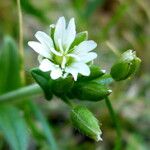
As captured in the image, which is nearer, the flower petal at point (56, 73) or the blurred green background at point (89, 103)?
the flower petal at point (56, 73)

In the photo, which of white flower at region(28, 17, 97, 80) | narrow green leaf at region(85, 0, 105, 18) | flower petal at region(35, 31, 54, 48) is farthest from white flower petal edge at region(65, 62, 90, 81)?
narrow green leaf at region(85, 0, 105, 18)

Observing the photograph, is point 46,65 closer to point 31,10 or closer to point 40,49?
point 40,49

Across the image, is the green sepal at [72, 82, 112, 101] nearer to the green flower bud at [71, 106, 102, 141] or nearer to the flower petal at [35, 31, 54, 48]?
the green flower bud at [71, 106, 102, 141]

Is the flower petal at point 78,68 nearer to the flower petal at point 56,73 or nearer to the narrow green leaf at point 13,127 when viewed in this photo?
the flower petal at point 56,73

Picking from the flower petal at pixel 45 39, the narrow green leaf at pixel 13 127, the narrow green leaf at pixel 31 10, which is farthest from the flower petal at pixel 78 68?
the narrow green leaf at pixel 31 10

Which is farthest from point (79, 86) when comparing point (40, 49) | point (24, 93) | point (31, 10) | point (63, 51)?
point (31, 10)
